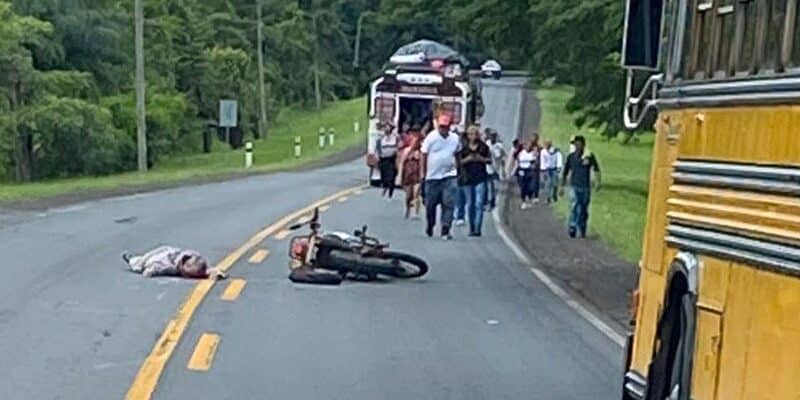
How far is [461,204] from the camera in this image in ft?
95.7

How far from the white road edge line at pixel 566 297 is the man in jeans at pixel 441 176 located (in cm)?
106

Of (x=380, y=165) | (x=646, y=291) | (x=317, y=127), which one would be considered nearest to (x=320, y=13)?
(x=317, y=127)

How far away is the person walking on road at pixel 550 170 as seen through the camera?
137 ft

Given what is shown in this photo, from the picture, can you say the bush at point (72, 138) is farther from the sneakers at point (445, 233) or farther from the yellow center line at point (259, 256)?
the yellow center line at point (259, 256)

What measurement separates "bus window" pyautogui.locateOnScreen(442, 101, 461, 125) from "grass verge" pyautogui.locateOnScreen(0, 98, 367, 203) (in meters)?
7.18

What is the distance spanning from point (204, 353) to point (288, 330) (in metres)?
1.73

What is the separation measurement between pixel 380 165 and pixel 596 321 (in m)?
22.0

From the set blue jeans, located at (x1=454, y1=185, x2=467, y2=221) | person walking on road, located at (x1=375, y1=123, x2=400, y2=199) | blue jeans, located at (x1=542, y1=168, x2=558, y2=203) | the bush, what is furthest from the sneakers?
the bush

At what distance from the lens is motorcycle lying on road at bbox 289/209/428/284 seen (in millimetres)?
19109

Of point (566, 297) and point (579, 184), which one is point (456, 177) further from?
point (566, 297)

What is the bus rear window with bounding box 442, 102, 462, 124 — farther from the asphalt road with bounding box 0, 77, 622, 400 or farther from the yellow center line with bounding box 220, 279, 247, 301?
the yellow center line with bounding box 220, 279, 247, 301

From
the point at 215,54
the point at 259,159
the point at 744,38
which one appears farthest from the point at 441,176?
the point at 215,54

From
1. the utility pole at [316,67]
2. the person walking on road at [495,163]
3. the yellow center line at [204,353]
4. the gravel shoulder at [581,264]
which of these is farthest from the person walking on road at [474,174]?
the utility pole at [316,67]

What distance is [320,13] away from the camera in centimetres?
10731
